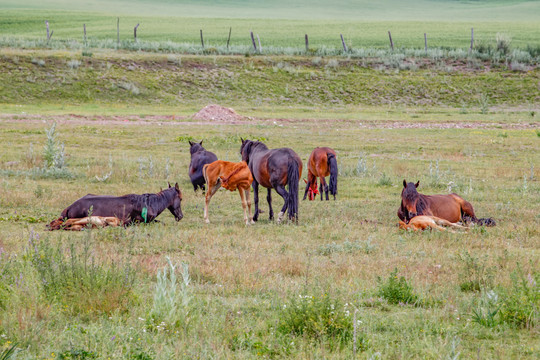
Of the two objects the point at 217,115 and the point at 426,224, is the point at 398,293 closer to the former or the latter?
the point at 426,224

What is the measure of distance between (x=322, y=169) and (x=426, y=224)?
5976mm

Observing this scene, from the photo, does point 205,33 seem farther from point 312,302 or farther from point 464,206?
point 312,302

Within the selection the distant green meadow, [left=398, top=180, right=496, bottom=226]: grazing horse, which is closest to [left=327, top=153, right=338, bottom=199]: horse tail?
[left=398, top=180, right=496, bottom=226]: grazing horse

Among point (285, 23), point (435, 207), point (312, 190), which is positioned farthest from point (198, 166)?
point (285, 23)

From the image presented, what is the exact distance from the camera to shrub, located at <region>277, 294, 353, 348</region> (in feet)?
19.0

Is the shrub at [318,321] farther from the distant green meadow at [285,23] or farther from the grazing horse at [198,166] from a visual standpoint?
the distant green meadow at [285,23]

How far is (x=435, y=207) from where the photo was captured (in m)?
11.9

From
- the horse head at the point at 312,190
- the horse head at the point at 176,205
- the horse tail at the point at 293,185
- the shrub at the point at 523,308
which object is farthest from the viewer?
the horse head at the point at 312,190

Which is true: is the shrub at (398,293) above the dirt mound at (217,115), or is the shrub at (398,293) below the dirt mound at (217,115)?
below

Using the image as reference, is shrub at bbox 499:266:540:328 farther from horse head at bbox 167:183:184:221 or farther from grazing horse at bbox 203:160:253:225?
horse head at bbox 167:183:184:221

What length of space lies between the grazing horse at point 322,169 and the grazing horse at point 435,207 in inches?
175

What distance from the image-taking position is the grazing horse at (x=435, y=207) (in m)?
11.8

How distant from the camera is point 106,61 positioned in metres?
51.0

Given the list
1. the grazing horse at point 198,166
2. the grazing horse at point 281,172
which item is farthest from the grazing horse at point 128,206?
the grazing horse at point 198,166
